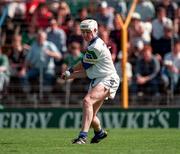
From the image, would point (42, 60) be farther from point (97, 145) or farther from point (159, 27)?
point (97, 145)

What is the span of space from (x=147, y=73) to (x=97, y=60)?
25.9ft

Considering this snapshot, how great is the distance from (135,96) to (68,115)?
1.90 meters

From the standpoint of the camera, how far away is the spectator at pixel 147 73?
19812mm

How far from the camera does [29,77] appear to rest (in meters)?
20.9

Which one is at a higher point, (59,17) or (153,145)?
(59,17)

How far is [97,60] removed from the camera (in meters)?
12.3

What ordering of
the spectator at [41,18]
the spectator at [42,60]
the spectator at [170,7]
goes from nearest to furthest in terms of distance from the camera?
1. the spectator at [42,60]
2. the spectator at [170,7]
3. the spectator at [41,18]

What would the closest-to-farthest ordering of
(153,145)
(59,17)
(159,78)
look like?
1. (153,145)
2. (159,78)
3. (59,17)

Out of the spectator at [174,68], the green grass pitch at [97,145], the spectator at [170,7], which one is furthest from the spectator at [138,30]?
the green grass pitch at [97,145]

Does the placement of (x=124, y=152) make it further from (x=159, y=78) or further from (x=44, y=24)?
(x=44, y=24)

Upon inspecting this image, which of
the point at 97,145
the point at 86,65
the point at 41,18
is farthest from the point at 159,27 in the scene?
the point at 97,145

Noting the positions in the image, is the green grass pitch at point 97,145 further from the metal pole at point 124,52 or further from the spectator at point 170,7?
the spectator at point 170,7

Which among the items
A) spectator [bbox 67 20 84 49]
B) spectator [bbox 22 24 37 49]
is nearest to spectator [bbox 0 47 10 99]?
spectator [bbox 22 24 37 49]

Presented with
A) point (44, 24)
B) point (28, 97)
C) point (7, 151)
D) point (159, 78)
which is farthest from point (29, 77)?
point (7, 151)
